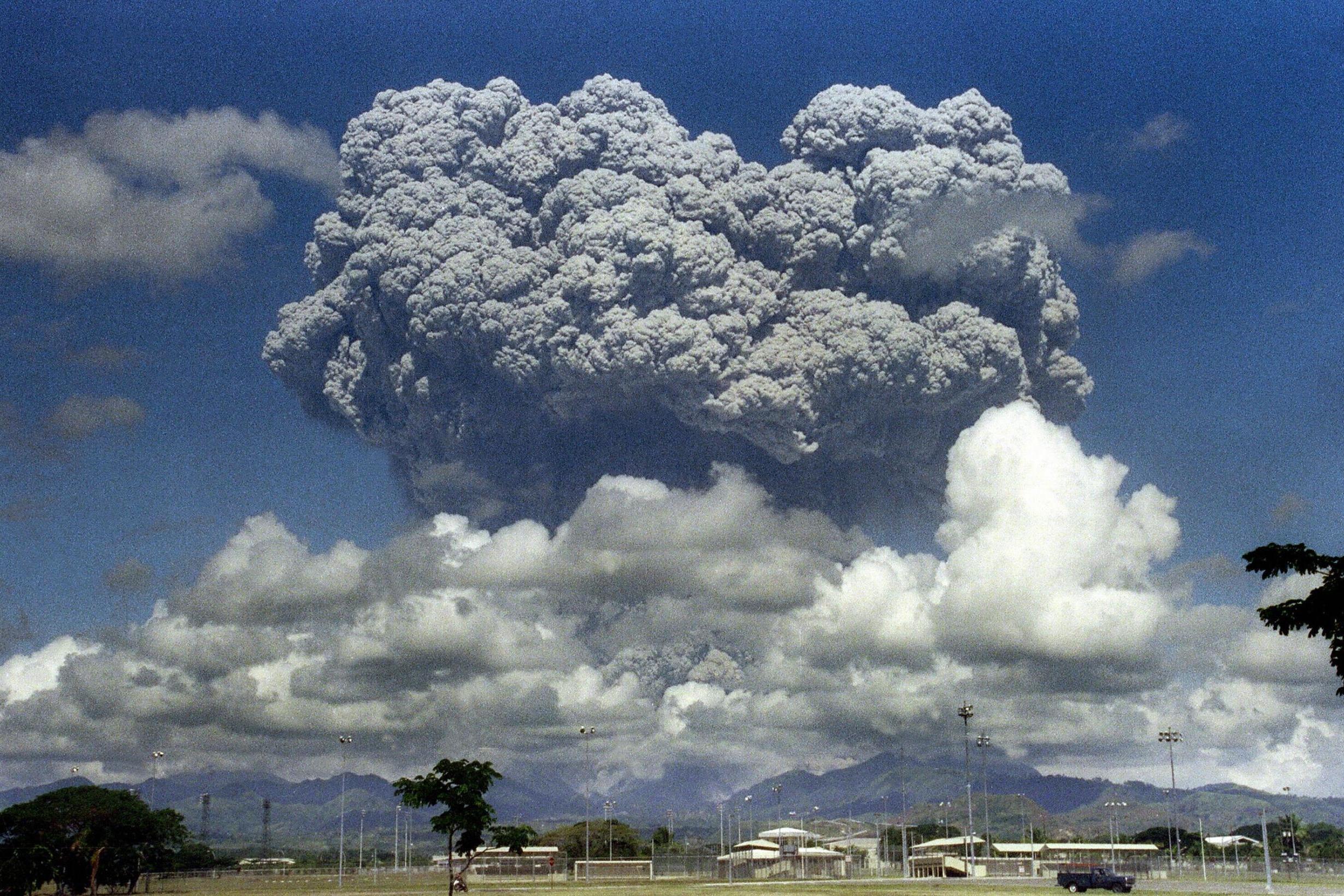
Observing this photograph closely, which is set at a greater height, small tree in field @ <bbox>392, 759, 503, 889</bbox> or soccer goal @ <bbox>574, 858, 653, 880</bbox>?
small tree in field @ <bbox>392, 759, 503, 889</bbox>

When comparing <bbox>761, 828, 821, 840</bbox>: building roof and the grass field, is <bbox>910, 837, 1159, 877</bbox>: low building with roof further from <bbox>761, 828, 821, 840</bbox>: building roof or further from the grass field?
the grass field

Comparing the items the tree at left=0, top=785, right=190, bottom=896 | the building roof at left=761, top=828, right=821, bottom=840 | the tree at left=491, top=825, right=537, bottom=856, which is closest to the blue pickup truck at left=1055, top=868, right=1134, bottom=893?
the tree at left=491, top=825, right=537, bottom=856

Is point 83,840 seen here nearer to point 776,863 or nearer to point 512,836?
point 512,836

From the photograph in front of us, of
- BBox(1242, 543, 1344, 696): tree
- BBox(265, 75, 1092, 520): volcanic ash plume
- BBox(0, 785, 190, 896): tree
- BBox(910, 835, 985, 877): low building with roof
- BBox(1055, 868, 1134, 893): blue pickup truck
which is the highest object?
BBox(265, 75, 1092, 520): volcanic ash plume

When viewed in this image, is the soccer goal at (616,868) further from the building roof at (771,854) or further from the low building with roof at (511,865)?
the building roof at (771,854)

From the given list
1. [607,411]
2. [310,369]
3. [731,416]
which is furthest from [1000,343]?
[310,369]

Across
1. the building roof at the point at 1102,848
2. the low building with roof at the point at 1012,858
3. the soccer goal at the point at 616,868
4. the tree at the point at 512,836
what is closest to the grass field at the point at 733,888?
the tree at the point at 512,836

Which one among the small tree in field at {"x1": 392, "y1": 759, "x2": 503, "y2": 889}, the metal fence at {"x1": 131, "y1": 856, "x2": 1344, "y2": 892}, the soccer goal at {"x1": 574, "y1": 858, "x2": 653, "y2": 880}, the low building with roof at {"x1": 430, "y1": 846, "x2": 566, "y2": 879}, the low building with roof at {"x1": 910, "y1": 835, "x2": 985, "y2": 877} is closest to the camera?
the small tree in field at {"x1": 392, "y1": 759, "x2": 503, "y2": 889}

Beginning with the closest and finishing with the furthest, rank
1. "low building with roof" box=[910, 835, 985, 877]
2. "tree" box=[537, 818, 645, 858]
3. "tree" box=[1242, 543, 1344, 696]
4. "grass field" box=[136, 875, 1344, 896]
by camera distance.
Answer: "tree" box=[1242, 543, 1344, 696] → "grass field" box=[136, 875, 1344, 896] → "low building with roof" box=[910, 835, 985, 877] → "tree" box=[537, 818, 645, 858]
